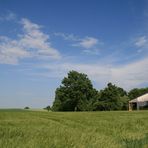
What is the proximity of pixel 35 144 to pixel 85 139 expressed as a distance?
2174mm

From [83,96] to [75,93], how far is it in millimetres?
2298

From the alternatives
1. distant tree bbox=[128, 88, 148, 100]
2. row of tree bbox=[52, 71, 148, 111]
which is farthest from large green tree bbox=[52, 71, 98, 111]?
distant tree bbox=[128, 88, 148, 100]

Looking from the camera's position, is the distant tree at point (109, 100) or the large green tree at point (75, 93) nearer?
the distant tree at point (109, 100)

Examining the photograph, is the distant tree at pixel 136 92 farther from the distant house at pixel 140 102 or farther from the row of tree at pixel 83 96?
the distant house at pixel 140 102

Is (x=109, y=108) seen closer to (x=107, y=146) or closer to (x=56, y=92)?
(x=56, y=92)

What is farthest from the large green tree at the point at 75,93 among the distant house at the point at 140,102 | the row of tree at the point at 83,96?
the distant house at the point at 140,102

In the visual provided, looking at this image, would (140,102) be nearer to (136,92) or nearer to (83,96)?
(83,96)

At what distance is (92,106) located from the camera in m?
93.9

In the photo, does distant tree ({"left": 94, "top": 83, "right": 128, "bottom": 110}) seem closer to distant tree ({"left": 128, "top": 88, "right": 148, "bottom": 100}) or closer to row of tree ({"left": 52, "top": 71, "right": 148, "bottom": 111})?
row of tree ({"left": 52, "top": 71, "right": 148, "bottom": 111})

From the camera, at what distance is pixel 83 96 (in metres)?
96.3

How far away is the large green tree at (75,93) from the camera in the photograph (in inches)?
3787

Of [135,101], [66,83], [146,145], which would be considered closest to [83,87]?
[66,83]

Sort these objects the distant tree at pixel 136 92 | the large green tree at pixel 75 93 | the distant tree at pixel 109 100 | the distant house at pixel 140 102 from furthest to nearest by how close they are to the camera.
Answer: the distant tree at pixel 136 92
the large green tree at pixel 75 93
the distant tree at pixel 109 100
the distant house at pixel 140 102

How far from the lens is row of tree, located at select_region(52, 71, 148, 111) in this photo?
92.7 metres
